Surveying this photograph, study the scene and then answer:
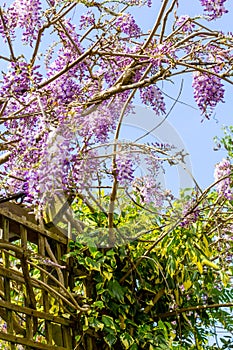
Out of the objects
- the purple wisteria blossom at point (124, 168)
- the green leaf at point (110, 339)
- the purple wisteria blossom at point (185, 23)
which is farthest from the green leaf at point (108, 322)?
the purple wisteria blossom at point (185, 23)

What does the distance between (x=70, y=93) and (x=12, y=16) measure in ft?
1.46

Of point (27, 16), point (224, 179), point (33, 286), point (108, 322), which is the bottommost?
point (108, 322)

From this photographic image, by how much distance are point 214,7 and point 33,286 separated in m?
1.52

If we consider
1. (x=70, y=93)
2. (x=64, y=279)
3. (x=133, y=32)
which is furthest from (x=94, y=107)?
(x=64, y=279)

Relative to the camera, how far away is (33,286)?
270 cm

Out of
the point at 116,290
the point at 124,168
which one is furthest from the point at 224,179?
the point at 124,168

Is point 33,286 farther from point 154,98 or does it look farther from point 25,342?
point 154,98

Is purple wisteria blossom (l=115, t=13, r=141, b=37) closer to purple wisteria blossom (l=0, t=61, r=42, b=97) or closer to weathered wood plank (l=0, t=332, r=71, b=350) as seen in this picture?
purple wisteria blossom (l=0, t=61, r=42, b=97)

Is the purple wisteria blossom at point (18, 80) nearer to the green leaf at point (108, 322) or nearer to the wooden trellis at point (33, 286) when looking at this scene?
the wooden trellis at point (33, 286)

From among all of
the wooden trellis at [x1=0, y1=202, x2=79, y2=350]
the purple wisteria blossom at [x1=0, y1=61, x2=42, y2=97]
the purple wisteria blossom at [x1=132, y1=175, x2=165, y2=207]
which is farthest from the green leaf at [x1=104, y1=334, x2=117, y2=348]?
the purple wisteria blossom at [x1=0, y1=61, x2=42, y2=97]

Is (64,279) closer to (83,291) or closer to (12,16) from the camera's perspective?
(83,291)

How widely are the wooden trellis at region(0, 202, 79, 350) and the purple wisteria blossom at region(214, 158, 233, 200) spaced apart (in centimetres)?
87

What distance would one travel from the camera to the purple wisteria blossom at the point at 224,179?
317cm

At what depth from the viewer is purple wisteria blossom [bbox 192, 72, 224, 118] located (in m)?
2.77
